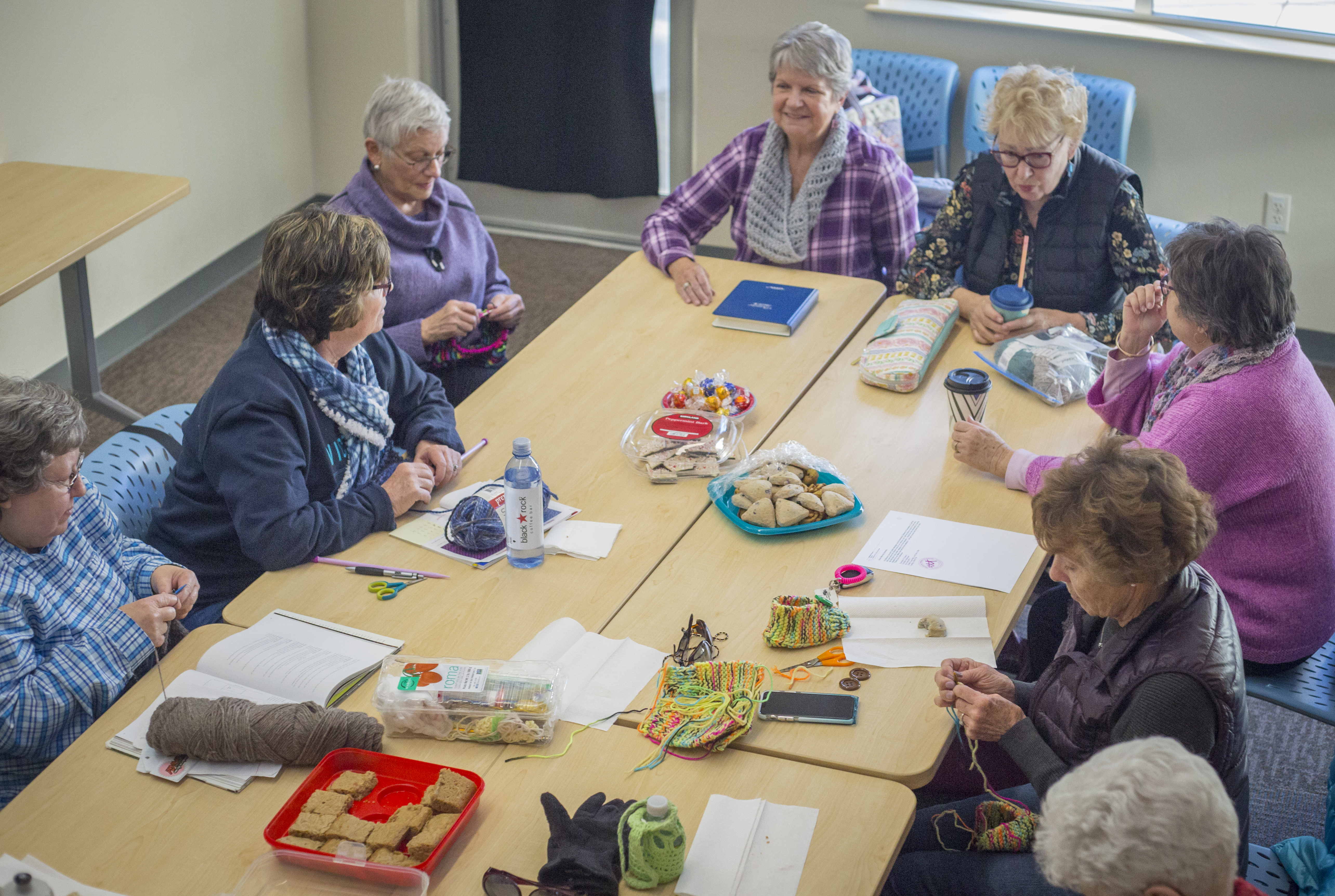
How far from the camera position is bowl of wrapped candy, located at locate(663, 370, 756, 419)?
2760 millimetres

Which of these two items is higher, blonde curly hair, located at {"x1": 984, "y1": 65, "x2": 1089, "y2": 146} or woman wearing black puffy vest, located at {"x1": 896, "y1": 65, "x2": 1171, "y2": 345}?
blonde curly hair, located at {"x1": 984, "y1": 65, "x2": 1089, "y2": 146}

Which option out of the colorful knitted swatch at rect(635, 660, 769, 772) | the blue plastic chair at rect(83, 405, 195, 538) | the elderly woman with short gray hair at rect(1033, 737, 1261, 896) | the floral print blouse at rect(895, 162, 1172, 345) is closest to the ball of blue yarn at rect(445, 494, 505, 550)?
the colorful knitted swatch at rect(635, 660, 769, 772)

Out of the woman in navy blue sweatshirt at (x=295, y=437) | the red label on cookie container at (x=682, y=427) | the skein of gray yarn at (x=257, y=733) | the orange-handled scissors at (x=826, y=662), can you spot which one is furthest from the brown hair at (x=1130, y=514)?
the woman in navy blue sweatshirt at (x=295, y=437)

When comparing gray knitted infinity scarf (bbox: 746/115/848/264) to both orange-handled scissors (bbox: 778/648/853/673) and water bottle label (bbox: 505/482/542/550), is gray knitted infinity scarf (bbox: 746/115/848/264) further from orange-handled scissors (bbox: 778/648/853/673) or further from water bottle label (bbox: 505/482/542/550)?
orange-handled scissors (bbox: 778/648/853/673)

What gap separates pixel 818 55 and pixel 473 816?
236 cm

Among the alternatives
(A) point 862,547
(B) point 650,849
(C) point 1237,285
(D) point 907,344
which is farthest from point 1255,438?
(B) point 650,849

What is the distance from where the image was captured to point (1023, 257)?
3188 millimetres

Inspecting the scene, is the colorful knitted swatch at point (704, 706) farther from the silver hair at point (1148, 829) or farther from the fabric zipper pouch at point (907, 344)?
the fabric zipper pouch at point (907, 344)

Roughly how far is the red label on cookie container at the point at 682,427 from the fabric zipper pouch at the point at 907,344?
19.2 inches

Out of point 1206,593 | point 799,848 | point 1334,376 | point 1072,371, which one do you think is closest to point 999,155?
point 1072,371

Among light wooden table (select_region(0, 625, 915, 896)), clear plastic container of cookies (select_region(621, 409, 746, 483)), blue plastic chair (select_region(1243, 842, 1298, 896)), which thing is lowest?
blue plastic chair (select_region(1243, 842, 1298, 896))

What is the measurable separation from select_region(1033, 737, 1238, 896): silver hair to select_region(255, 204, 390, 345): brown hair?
1619 mm

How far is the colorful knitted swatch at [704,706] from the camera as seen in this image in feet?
6.06

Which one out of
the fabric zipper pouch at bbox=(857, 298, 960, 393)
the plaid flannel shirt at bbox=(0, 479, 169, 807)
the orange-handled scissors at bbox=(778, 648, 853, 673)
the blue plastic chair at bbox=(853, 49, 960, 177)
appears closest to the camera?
the plaid flannel shirt at bbox=(0, 479, 169, 807)
